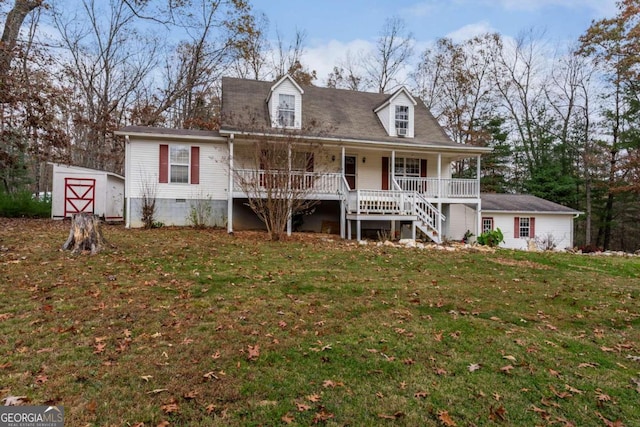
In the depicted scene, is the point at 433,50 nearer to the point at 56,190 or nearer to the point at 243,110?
the point at 243,110

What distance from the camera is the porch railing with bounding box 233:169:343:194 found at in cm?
1052

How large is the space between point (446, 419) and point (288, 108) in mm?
14016

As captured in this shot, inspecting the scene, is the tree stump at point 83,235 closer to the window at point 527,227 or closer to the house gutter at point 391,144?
the house gutter at point 391,144

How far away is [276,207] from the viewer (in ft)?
35.1

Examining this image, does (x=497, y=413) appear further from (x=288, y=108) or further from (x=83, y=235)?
(x=288, y=108)

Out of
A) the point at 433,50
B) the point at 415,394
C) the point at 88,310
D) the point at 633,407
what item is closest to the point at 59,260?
the point at 88,310

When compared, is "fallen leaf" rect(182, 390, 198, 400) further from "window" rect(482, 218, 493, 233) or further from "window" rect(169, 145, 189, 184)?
"window" rect(482, 218, 493, 233)

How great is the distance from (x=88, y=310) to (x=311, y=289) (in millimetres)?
3148

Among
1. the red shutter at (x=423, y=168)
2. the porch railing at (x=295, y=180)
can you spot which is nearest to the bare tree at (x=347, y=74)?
the red shutter at (x=423, y=168)

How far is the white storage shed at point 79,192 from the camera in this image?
14.9 m

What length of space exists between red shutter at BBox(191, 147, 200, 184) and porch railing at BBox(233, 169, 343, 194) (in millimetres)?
1912

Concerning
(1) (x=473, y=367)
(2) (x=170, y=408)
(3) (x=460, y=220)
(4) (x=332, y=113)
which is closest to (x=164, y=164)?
(4) (x=332, y=113)

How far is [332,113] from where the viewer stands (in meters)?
16.3

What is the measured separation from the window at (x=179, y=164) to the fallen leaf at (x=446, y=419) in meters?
12.9
